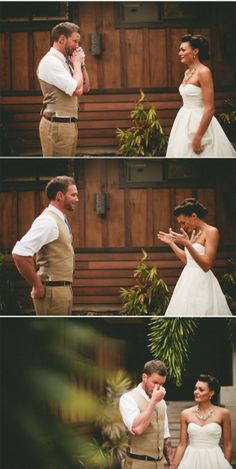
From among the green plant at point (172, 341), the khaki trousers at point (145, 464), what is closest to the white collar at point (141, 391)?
the green plant at point (172, 341)

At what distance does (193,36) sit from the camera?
384cm

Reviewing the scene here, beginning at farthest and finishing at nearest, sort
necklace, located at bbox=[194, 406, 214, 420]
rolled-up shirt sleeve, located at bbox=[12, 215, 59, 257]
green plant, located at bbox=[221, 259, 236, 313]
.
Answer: green plant, located at bbox=[221, 259, 236, 313] → necklace, located at bbox=[194, 406, 214, 420] → rolled-up shirt sleeve, located at bbox=[12, 215, 59, 257]

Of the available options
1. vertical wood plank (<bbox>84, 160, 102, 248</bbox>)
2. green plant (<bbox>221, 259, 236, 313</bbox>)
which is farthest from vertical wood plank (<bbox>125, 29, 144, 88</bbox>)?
green plant (<bbox>221, 259, 236, 313</bbox>)

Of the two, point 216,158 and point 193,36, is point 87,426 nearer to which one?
point 216,158

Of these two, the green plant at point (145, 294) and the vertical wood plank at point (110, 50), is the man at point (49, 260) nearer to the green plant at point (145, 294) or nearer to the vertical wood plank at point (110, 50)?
the green plant at point (145, 294)

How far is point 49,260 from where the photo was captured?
3.66m

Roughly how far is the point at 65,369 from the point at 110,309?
0.30 metres

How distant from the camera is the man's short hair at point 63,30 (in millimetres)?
3791

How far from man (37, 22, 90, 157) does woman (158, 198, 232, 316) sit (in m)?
0.55

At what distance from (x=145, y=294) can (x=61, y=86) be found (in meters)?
0.88

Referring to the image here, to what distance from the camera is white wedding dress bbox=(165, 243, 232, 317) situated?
3.76 meters

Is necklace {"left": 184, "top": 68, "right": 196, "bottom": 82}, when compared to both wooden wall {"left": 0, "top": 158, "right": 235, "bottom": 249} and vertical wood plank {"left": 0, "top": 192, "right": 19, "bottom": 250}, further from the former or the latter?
vertical wood plank {"left": 0, "top": 192, "right": 19, "bottom": 250}

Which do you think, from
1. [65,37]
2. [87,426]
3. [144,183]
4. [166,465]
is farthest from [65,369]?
[65,37]

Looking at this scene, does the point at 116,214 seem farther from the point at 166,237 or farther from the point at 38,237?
the point at 38,237
